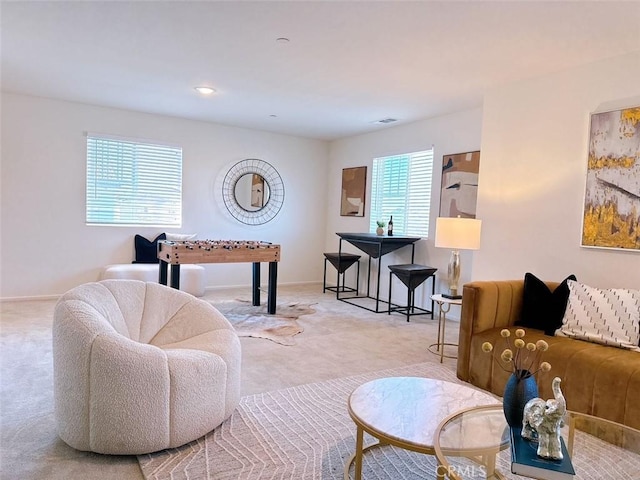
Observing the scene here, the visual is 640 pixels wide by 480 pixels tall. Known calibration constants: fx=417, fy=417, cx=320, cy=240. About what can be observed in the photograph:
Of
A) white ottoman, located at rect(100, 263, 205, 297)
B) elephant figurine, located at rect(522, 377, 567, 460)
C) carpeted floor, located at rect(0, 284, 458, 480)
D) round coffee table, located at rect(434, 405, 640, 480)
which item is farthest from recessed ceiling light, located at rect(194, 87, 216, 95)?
elephant figurine, located at rect(522, 377, 567, 460)

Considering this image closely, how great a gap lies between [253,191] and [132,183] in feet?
5.65

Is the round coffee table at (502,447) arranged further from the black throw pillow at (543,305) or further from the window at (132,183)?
the window at (132,183)

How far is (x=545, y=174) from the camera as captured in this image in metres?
3.48

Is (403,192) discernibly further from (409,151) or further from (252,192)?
(252,192)

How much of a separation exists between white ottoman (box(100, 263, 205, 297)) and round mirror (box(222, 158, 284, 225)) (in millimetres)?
1122

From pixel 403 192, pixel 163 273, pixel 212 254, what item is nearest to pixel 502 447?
pixel 212 254

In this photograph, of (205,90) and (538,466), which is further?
(205,90)

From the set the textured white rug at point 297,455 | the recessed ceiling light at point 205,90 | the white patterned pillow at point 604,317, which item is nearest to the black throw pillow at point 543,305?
the white patterned pillow at point 604,317

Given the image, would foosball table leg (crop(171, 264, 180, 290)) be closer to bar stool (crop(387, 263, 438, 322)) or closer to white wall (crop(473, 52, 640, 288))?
bar stool (crop(387, 263, 438, 322))

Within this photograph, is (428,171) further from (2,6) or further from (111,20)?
(2,6)

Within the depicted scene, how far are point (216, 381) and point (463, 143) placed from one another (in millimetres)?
3876

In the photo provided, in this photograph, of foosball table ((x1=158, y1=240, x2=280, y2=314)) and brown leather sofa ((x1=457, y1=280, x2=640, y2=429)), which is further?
foosball table ((x1=158, y1=240, x2=280, y2=314))

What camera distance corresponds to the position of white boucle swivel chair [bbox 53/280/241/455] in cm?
183

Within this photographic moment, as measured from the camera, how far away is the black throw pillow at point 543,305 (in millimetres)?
2795
